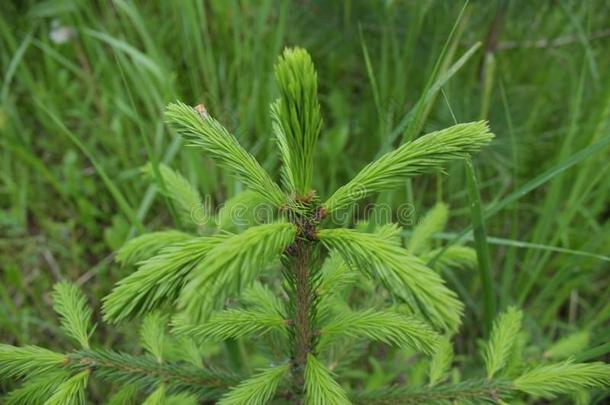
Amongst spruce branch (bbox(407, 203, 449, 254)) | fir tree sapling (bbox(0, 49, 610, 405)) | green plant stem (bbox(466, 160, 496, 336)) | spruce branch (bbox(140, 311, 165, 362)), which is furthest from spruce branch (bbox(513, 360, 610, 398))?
spruce branch (bbox(140, 311, 165, 362))

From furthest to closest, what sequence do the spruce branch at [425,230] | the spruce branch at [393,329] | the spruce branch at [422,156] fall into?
the spruce branch at [425,230] < the spruce branch at [393,329] < the spruce branch at [422,156]

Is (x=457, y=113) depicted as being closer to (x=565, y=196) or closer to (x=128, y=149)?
(x=565, y=196)

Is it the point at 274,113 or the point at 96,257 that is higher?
the point at 274,113

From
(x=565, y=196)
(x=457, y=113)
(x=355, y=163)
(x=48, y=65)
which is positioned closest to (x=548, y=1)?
(x=457, y=113)

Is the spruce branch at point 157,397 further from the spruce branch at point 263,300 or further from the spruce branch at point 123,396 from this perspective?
the spruce branch at point 263,300

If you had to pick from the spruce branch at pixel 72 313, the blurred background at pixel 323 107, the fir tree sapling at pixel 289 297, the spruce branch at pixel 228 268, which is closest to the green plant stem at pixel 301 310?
the fir tree sapling at pixel 289 297

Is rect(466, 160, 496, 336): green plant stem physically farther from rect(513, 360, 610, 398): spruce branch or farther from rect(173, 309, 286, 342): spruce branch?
rect(173, 309, 286, 342): spruce branch
